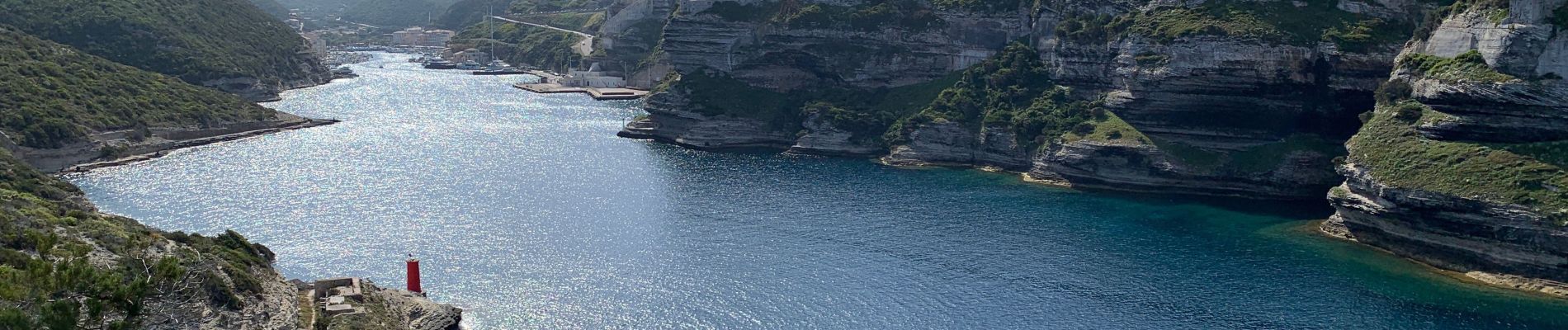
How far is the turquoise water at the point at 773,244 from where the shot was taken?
74875 mm

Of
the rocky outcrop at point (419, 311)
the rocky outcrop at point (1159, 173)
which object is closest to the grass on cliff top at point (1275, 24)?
the rocky outcrop at point (1159, 173)

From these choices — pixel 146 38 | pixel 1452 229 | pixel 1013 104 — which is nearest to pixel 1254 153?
pixel 1013 104

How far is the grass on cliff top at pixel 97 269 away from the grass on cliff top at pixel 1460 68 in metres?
70.8

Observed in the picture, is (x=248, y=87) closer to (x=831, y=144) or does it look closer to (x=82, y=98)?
(x=82, y=98)

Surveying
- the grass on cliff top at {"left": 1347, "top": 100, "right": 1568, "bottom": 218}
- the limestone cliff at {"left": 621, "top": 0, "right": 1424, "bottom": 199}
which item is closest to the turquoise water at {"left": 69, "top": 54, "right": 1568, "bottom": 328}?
the limestone cliff at {"left": 621, "top": 0, "right": 1424, "bottom": 199}

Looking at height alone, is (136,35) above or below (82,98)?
above

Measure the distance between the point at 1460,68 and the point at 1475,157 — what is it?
7.30 m

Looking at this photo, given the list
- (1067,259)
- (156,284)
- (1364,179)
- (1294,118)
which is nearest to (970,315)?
(1067,259)

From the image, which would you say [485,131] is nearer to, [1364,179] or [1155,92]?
[1155,92]

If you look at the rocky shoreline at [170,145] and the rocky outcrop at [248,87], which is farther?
the rocky outcrop at [248,87]

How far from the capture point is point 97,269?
50344 millimetres

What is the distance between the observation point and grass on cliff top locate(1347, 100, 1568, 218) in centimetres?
8202

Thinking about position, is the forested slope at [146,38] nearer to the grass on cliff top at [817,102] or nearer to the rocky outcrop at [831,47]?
the rocky outcrop at [831,47]

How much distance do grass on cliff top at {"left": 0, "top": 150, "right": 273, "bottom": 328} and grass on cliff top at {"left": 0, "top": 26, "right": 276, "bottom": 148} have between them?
54679mm
